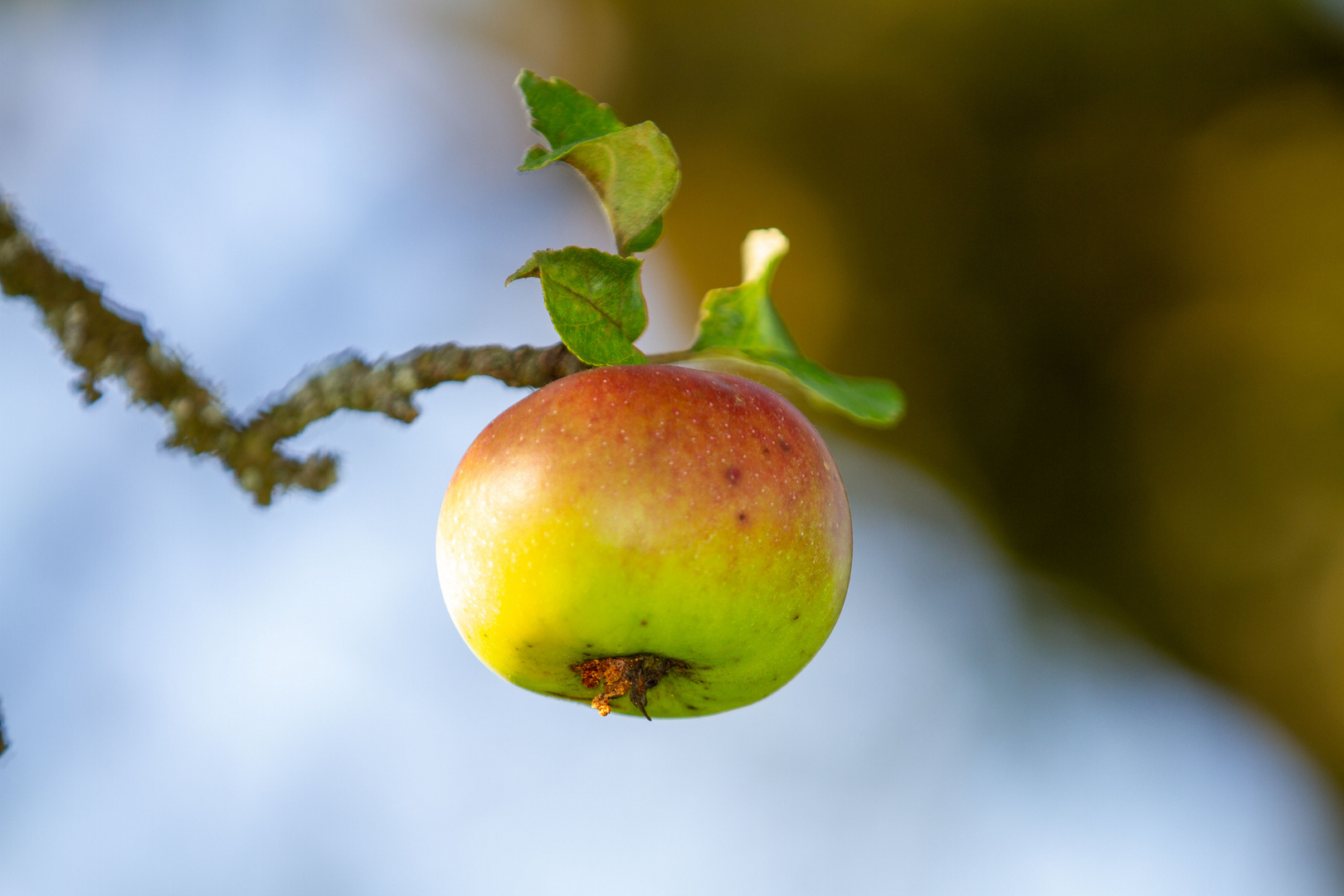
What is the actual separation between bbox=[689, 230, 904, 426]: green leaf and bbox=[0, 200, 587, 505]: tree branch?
16 centimetres

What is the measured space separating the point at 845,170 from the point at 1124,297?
34.1 inches

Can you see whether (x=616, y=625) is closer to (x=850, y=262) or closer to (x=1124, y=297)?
(x=850, y=262)

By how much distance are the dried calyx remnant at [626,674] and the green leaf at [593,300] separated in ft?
0.92

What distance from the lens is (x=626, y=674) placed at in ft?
2.77

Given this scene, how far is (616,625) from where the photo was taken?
756 millimetres

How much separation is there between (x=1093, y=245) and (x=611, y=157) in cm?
218

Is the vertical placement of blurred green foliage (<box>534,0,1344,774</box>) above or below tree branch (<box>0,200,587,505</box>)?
above

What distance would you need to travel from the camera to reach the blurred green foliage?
2.53 metres

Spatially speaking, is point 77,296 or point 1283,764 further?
point 1283,764

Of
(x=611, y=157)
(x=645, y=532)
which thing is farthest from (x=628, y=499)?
(x=611, y=157)

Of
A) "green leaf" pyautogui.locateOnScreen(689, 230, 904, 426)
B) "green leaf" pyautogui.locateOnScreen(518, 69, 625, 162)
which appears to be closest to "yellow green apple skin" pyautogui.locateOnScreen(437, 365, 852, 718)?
"green leaf" pyautogui.locateOnScreen(689, 230, 904, 426)

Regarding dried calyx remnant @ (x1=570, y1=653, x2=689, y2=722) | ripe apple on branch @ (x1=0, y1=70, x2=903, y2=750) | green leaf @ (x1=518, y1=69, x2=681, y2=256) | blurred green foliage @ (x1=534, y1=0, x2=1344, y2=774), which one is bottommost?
dried calyx remnant @ (x1=570, y1=653, x2=689, y2=722)

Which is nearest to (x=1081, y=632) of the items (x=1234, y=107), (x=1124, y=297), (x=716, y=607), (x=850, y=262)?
(x=1124, y=297)

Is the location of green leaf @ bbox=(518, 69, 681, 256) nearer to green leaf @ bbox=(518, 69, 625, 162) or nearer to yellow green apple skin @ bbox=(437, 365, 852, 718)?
green leaf @ bbox=(518, 69, 625, 162)
